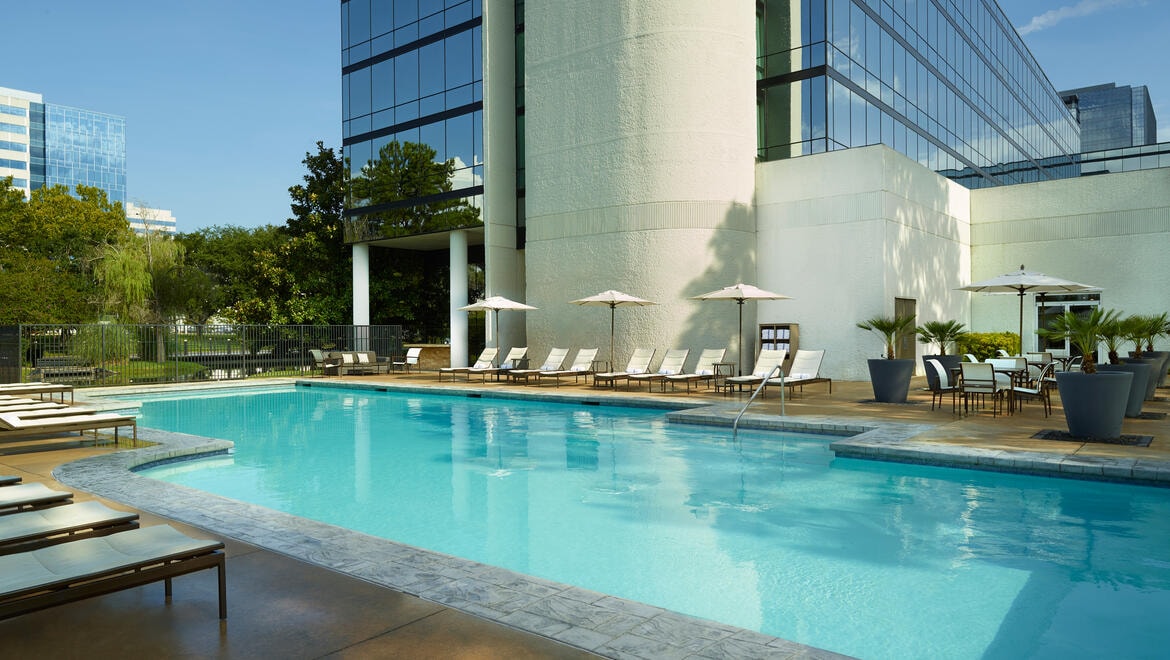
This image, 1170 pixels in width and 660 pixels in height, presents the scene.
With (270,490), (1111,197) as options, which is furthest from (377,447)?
(1111,197)

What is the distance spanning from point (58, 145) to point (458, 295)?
5075 inches

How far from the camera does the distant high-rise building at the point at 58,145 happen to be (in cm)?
9875

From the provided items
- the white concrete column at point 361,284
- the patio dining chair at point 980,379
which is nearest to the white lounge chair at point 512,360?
the white concrete column at point 361,284

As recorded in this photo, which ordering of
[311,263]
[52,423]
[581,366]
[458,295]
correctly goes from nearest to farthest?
[52,423] < [581,366] < [458,295] < [311,263]

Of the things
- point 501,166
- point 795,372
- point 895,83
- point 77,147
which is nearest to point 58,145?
point 77,147

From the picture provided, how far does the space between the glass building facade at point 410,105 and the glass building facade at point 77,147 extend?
108 metres

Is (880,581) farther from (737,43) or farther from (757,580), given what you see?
(737,43)

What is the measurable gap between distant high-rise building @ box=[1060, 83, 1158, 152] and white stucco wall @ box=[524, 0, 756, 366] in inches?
4075

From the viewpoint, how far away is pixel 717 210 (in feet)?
60.1

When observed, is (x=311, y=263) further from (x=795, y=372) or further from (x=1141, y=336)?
(x=1141, y=336)

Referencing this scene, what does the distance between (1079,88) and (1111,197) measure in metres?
114

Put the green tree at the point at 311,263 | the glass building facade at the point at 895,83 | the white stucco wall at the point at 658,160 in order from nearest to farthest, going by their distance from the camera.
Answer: the white stucco wall at the point at 658,160 → the glass building facade at the point at 895,83 → the green tree at the point at 311,263

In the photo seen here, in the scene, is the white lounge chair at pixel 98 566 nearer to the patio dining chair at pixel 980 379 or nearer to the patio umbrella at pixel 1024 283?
the patio dining chair at pixel 980 379

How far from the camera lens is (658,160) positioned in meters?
18.3
